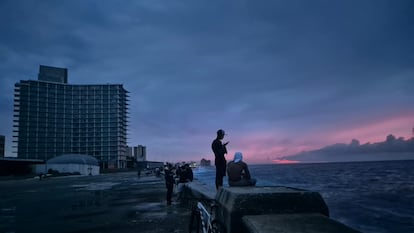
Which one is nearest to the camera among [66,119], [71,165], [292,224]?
[292,224]

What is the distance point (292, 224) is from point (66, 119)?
675ft

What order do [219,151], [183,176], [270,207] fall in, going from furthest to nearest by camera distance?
[183,176] < [219,151] < [270,207]

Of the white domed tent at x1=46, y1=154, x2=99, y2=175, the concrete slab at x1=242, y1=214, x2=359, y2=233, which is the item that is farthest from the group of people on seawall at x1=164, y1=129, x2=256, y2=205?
the white domed tent at x1=46, y1=154, x2=99, y2=175

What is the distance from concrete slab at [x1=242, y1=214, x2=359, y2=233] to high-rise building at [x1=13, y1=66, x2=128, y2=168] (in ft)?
569

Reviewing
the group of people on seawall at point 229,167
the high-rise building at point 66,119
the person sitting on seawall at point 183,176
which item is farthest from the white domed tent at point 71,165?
the group of people on seawall at point 229,167

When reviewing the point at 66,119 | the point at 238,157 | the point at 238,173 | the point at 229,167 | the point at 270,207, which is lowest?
the point at 270,207

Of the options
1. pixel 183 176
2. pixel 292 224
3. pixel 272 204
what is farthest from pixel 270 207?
pixel 183 176

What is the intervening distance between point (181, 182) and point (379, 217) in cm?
1136

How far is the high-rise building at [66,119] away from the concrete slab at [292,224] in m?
173

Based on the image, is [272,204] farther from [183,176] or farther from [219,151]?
[183,176]

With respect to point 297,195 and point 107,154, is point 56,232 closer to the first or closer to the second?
point 297,195

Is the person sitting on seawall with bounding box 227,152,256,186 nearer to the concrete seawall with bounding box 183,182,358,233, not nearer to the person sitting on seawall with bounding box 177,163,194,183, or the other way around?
the concrete seawall with bounding box 183,182,358,233

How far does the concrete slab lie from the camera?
10.6 feet

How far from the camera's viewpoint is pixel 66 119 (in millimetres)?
188875
